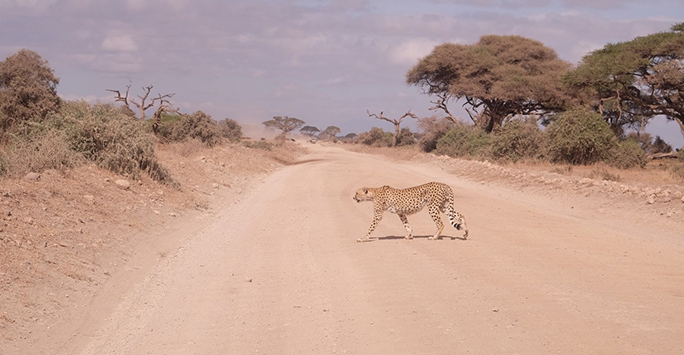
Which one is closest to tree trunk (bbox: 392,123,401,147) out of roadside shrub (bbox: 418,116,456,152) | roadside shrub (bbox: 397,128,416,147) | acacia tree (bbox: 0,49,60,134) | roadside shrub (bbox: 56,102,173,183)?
roadside shrub (bbox: 397,128,416,147)

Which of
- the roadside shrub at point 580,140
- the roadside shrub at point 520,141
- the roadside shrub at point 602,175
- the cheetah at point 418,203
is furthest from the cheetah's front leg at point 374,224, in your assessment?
the roadside shrub at point 520,141

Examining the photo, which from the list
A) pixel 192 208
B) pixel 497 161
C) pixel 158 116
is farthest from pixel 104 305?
pixel 158 116

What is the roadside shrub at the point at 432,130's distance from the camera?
2041 inches

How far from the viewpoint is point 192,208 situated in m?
17.6

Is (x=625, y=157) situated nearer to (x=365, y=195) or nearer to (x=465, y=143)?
(x=465, y=143)

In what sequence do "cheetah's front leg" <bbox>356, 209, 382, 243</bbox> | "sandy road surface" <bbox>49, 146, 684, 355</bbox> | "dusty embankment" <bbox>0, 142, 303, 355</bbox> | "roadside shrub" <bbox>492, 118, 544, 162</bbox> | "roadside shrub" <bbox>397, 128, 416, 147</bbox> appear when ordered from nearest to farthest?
"sandy road surface" <bbox>49, 146, 684, 355</bbox>, "dusty embankment" <bbox>0, 142, 303, 355</bbox>, "cheetah's front leg" <bbox>356, 209, 382, 243</bbox>, "roadside shrub" <bbox>492, 118, 544, 162</bbox>, "roadside shrub" <bbox>397, 128, 416, 147</bbox>

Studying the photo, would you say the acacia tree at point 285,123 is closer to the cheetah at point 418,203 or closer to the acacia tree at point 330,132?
the acacia tree at point 330,132

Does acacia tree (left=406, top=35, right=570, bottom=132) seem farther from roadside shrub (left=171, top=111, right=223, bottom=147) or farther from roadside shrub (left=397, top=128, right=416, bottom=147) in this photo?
roadside shrub (left=171, top=111, right=223, bottom=147)

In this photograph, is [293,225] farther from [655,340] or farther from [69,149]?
[655,340]

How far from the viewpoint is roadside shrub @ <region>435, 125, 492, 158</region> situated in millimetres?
40112

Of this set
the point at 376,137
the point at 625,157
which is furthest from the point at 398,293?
the point at 376,137

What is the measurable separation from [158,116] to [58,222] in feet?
111

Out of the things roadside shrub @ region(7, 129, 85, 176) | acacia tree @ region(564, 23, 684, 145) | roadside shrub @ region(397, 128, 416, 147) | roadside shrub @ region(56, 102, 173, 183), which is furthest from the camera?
roadside shrub @ region(397, 128, 416, 147)

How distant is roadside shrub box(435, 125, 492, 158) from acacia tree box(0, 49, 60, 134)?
68.2ft
